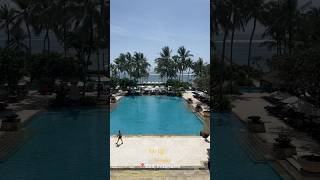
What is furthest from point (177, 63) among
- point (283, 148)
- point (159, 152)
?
point (283, 148)

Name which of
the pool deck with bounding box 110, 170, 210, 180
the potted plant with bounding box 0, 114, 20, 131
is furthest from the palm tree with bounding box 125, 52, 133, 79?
the potted plant with bounding box 0, 114, 20, 131

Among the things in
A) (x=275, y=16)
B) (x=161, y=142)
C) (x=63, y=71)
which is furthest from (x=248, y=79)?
(x=161, y=142)

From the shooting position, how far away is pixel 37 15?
13.6 metres

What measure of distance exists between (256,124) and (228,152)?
4.14 ft

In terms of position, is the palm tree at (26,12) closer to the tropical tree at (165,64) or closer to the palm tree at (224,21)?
the palm tree at (224,21)

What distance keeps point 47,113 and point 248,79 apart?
22.1ft

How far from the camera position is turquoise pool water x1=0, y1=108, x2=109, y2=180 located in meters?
13.1

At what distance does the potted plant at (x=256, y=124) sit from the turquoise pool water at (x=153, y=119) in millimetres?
16137

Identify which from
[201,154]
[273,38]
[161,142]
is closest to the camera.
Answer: [273,38]

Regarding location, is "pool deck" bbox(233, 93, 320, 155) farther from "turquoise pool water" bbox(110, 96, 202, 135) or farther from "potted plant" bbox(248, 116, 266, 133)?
"turquoise pool water" bbox(110, 96, 202, 135)

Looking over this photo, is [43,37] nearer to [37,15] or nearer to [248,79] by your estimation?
[37,15]

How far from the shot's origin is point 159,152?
21969 mm

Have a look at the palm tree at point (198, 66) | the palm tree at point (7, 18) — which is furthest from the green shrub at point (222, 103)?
the palm tree at point (198, 66)

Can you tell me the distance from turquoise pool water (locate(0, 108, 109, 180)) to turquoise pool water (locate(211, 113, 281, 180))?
3.50m
